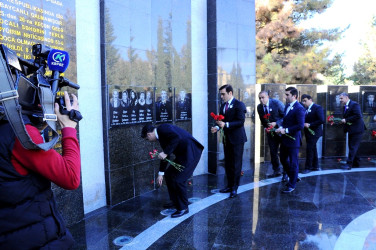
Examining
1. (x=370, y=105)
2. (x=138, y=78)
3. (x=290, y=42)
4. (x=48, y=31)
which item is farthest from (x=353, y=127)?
(x=290, y=42)

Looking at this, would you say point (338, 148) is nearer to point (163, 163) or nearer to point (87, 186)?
point (163, 163)

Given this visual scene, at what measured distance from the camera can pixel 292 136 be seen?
5.87 metres

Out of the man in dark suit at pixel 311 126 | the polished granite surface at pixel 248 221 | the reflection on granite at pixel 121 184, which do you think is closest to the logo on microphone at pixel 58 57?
the polished granite surface at pixel 248 221

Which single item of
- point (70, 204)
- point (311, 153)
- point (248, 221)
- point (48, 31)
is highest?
point (48, 31)

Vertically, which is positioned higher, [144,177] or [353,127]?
[353,127]

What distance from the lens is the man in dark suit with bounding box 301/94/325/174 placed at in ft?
24.6

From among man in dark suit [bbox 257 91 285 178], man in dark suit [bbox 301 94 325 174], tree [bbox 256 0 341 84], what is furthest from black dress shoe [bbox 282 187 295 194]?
tree [bbox 256 0 341 84]

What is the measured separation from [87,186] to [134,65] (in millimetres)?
2234

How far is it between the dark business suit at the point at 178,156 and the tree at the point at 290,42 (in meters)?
14.1

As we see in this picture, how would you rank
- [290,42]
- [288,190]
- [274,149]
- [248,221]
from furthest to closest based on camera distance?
[290,42] → [274,149] → [288,190] → [248,221]

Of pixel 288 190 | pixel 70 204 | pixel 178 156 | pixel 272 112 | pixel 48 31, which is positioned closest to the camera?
pixel 48 31

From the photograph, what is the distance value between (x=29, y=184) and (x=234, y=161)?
4426mm

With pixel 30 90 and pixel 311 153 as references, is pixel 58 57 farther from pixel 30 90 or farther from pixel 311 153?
pixel 311 153

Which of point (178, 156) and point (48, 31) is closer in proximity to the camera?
point (48, 31)
